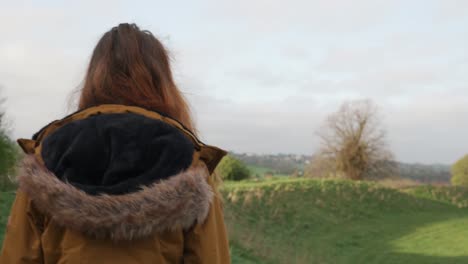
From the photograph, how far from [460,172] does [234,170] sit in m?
16.8

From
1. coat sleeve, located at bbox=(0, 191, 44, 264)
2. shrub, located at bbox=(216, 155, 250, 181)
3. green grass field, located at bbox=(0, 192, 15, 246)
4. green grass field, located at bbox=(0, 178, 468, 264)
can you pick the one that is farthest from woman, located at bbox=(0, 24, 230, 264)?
shrub, located at bbox=(216, 155, 250, 181)

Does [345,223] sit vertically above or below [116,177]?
below

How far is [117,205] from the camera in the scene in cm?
165

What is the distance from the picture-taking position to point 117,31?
6.84 ft

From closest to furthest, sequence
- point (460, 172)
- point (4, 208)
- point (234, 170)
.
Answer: point (4, 208)
point (234, 170)
point (460, 172)

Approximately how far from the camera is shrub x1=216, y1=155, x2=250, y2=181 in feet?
93.8

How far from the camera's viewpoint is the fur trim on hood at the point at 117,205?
1.65 meters


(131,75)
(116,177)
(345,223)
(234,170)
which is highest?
(131,75)

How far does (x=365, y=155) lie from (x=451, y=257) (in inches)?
727

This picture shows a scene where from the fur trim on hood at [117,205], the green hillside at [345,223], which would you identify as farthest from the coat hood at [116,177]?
the green hillside at [345,223]

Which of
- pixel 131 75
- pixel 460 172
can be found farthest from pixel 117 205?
pixel 460 172

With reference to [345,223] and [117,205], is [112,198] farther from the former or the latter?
[345,223]

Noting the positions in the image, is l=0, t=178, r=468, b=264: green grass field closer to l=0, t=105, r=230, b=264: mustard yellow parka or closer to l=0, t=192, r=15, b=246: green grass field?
l=0, t=192, r=15, b=246: green grass field

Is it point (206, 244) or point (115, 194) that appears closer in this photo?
point (115, 194)
